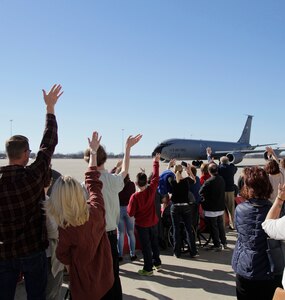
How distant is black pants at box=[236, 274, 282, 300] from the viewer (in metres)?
3.03

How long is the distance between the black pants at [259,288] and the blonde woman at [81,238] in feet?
4.03

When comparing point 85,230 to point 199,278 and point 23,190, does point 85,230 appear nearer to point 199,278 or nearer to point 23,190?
point 23,190

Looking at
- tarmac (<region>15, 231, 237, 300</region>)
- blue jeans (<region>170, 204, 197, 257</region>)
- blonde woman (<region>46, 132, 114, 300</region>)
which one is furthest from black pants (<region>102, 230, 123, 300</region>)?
blue jeans (<region>170, 204, 197, 257</region>)

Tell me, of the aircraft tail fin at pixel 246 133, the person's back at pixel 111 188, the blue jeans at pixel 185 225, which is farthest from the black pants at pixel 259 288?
the aircraft tail fin at pixel 246 133

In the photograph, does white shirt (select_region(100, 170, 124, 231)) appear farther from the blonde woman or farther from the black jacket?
the black jacket

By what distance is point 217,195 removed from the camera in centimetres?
659

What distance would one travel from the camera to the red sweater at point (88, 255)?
8.72 feet

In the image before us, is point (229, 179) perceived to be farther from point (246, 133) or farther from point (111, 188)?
point (246, 133)

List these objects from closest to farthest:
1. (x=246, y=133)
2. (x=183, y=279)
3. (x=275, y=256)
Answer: (x=275, y=256) → (x=183, y=279) → (x=246, y=133)

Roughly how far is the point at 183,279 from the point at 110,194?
2.26 metres

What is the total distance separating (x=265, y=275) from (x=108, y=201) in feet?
5.82

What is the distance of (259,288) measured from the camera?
3045 millimetres

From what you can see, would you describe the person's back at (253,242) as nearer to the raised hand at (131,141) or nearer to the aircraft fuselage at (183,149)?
the raised hand at (131,141)

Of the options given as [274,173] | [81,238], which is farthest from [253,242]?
[274,173]
